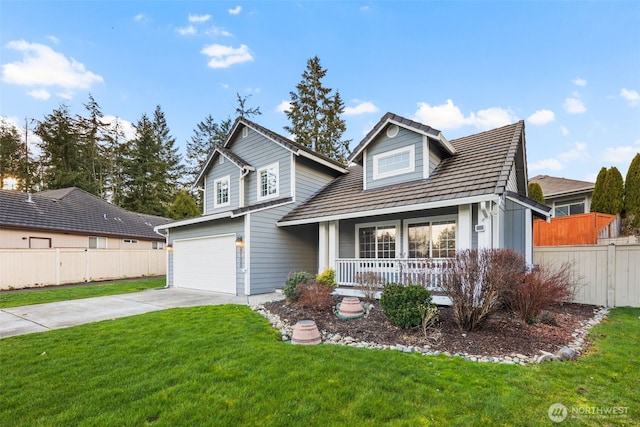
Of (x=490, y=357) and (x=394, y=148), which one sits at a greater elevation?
(x=394, y=148)

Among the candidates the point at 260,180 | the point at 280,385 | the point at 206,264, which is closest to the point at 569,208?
Answer: the point at 260,180

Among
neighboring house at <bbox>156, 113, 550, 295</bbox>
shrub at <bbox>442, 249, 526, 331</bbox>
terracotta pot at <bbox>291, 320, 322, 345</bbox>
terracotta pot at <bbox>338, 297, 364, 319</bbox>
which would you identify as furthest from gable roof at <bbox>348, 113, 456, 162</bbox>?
terracotta pot at <bbox>291, 320, 322, 345</bbox>

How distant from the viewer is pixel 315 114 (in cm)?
2691

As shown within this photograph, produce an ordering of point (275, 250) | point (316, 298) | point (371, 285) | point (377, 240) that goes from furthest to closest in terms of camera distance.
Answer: point (275, 250), point (377, 240), point (371, 285), point (316, 298)

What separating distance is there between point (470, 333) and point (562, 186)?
1758 centimetres

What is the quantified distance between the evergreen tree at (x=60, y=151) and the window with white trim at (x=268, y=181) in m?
23.2

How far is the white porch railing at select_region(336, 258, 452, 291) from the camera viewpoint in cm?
699

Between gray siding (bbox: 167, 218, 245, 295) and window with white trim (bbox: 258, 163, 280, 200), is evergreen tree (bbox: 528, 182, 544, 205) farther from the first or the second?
gray siding (bbox: 167, 218, 245, 295)

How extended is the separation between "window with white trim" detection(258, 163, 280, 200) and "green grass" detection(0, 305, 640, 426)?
790 centimetres

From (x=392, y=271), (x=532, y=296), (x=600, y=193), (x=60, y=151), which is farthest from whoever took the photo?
(x=60, y=151)

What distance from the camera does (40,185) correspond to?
2708cm

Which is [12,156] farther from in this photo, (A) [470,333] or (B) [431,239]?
(A) [470,333]

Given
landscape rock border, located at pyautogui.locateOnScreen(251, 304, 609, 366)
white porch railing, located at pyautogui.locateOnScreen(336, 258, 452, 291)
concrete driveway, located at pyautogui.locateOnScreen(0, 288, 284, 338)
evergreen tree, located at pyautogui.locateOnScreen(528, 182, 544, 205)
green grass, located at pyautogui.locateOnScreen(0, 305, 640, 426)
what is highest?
evergreen tree, located at pyautogui.locateOnScreen(528, 182, 544, 205)

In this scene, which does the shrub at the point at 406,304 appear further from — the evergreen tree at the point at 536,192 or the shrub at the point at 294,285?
the evergreen tree at the point at 536,192
